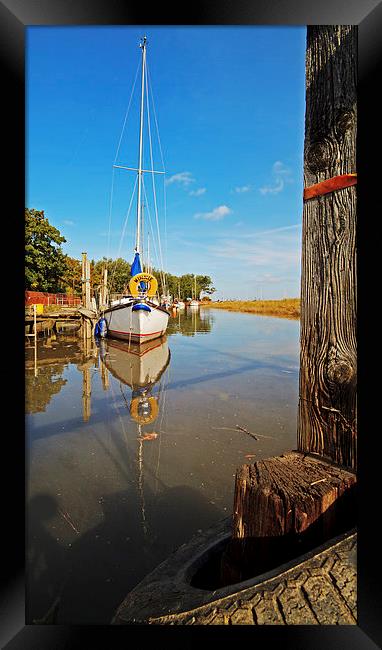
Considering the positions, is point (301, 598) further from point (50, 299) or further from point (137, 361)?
point (50, 299)

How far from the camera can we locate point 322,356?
3.70ft

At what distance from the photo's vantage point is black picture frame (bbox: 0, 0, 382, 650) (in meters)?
0.95

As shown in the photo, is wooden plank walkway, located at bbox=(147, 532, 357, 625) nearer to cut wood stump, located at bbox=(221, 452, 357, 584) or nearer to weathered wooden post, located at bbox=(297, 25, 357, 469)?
cut wood stump, located at bbox=(221, 452, 357, 584)

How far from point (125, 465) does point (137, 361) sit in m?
8.77

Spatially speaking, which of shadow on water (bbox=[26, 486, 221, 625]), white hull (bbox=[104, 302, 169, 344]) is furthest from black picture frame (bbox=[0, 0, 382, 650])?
white hull (bbox=[104, 302, 169, 344])

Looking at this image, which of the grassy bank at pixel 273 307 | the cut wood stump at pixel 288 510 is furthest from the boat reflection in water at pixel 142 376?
the grassy bank at pixel 273 307

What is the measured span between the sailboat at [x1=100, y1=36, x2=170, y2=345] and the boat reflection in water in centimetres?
61

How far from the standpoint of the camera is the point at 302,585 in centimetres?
85
